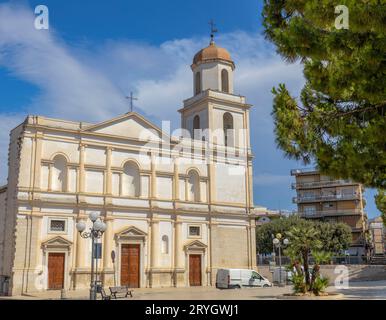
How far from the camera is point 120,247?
32.5m

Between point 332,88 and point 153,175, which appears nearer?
point 332,88

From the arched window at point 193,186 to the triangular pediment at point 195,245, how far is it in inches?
127

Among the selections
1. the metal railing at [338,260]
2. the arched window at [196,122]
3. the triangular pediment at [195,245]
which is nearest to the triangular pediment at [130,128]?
the arched window at [196,122]

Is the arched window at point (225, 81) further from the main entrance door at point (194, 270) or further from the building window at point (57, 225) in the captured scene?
the building window at point (57, 225)

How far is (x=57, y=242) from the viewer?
30.2m

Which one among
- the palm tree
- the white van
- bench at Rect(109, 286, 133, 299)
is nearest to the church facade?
the white van

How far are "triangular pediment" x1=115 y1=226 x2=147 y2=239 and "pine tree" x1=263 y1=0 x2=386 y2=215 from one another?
22.7 meters

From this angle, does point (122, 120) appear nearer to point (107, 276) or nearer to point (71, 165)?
point (71, 165)

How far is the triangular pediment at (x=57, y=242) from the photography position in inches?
1176

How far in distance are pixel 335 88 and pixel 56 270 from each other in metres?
25.1

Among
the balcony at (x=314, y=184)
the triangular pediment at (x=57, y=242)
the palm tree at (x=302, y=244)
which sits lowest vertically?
the palm tree at (x=302, y=244)

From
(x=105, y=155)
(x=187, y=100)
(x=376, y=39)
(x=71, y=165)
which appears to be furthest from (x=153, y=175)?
(x=376, y=39)

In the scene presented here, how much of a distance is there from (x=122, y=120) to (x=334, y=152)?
82.3 feet

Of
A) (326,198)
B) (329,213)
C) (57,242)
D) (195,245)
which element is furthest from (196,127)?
(326,198)
